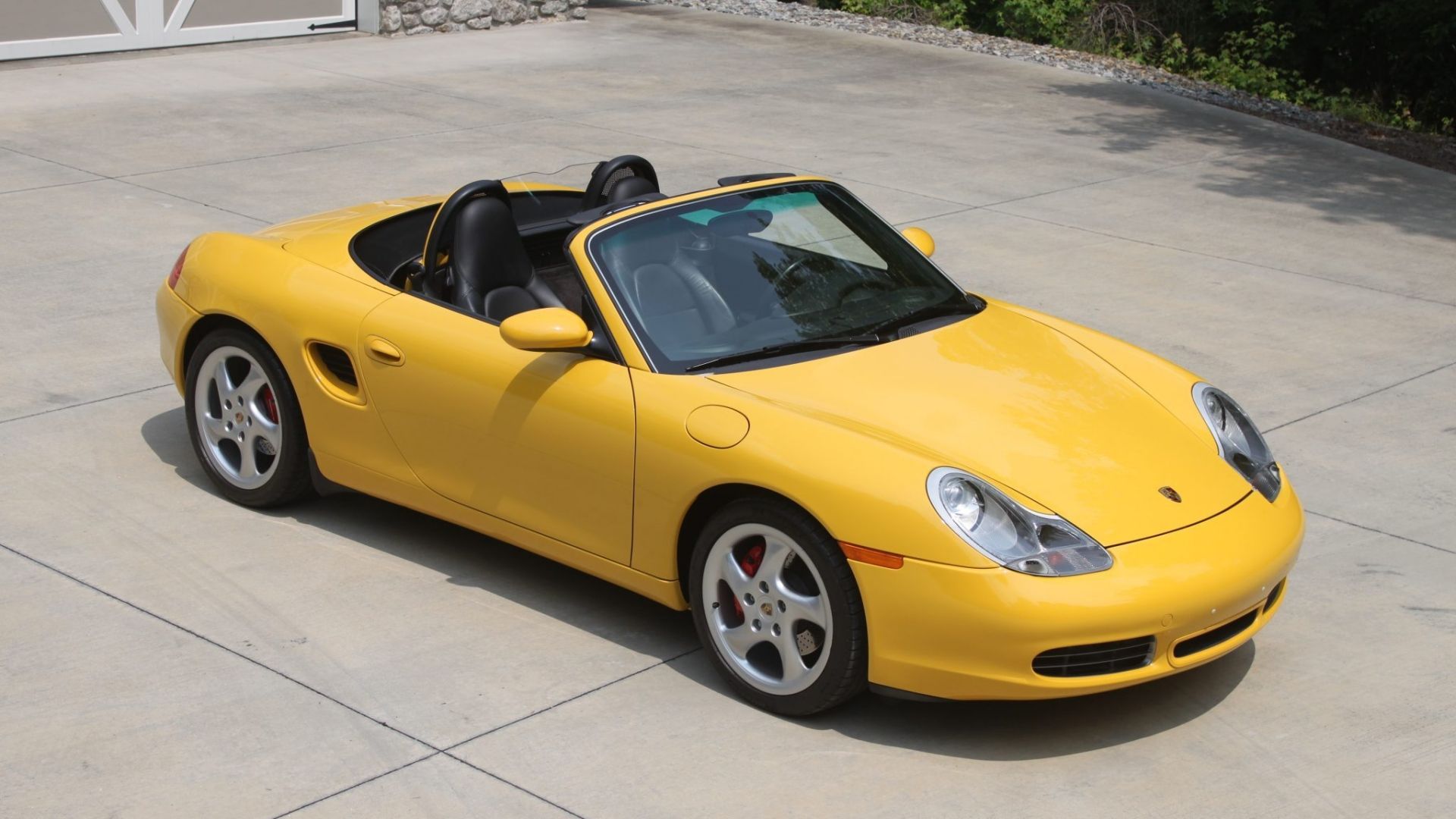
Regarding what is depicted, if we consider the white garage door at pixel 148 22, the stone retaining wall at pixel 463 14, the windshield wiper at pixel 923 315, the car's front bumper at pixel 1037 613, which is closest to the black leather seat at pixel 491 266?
the windshield wiper at pixel 923 315

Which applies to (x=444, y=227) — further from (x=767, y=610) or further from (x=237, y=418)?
(x=767, y=610)

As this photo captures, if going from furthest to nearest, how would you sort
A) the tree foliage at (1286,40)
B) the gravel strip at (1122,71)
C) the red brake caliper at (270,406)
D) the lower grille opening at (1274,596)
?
the tree foliage at (1286,40) < the gravel strip at (1122,71) < the red brake caliper at (270,406) < the lower grille opening at (1274,596)

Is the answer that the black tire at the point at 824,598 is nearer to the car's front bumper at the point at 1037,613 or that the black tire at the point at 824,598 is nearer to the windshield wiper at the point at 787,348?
the car's front bumper at the point at 1037,613

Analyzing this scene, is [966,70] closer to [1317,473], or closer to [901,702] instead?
[1317,473]

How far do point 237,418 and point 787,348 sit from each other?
2129 millimetres

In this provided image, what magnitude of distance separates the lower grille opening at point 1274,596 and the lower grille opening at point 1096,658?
56 centimetres

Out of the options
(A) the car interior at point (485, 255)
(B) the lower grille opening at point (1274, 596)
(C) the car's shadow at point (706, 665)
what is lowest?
(C) the car's shadow at point (706, 665)

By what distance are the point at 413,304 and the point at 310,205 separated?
4.98 meters

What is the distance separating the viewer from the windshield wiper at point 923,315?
5188 mm

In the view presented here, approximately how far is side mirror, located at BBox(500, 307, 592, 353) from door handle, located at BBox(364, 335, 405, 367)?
58 cm

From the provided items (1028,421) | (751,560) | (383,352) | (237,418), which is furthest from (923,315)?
(237,418)

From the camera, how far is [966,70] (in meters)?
16.0

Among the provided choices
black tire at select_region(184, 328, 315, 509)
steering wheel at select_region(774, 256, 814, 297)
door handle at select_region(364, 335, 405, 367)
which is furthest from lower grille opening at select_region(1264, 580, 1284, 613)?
black tire at select_region(184, 328, 315, 509)

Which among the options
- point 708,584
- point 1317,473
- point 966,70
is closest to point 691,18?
point 966,70
